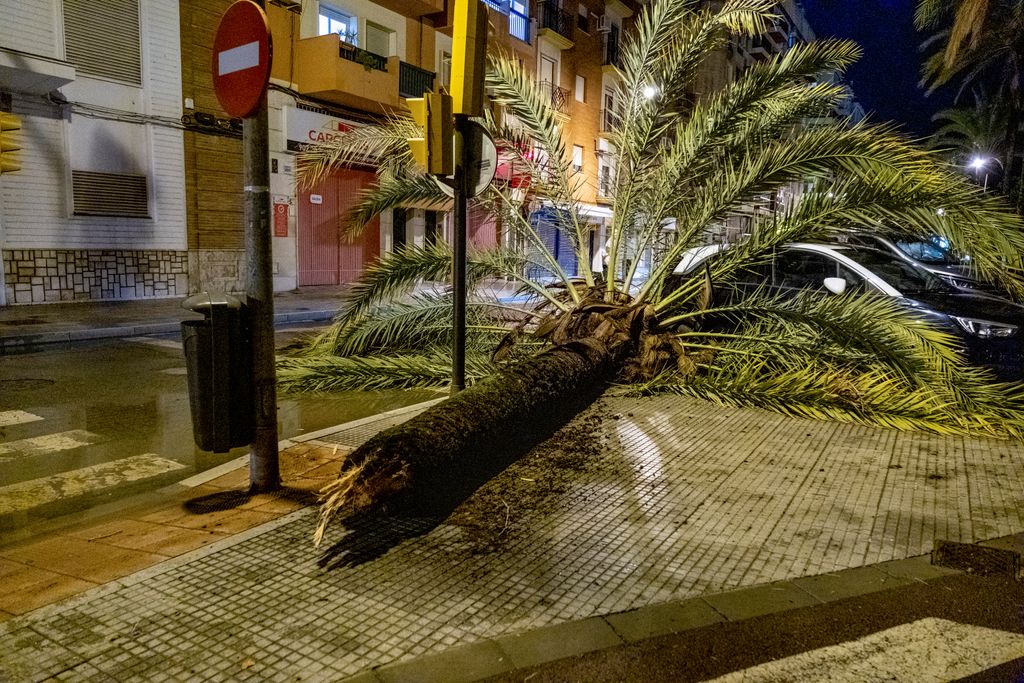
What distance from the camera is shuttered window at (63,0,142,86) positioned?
1421cm

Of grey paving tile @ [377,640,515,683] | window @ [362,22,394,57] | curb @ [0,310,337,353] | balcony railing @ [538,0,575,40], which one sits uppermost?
balcony railing @ [538,0,575,40]

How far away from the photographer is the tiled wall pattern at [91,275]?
13.7 m

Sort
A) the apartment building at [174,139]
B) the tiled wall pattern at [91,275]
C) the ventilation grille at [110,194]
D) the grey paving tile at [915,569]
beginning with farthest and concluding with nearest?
the ventilation grille at [110,194] → the tiled wall pattern at [91,275] → the apartment building at [174,139] → the grey paving tile at [915,569]

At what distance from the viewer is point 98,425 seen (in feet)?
19.8

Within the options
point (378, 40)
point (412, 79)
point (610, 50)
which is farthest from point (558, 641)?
point (610, 50)

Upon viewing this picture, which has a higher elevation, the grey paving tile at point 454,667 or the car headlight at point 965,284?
the car headlight at point 965,284

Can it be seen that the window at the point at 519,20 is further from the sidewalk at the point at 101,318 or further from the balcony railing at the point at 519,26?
the sidewalk at the point at 101,318

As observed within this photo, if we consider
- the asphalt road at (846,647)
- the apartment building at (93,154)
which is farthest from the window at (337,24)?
the asphalt road at (846,647)

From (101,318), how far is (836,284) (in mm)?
11107

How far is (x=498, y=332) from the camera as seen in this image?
26.3ft

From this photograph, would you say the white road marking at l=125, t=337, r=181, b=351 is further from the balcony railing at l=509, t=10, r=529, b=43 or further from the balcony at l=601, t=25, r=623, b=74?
the balcony at l=601, t=25, r=623, b=74

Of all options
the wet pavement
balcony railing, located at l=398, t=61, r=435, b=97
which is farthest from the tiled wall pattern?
balcony railing, located at l=398, t=61, r=435, b=97

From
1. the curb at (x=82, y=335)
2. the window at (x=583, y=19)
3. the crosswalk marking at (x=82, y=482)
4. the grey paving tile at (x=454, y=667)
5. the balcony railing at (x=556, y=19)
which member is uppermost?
the window at (x=583, y=19)

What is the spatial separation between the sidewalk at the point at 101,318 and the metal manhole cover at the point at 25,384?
2309mm
